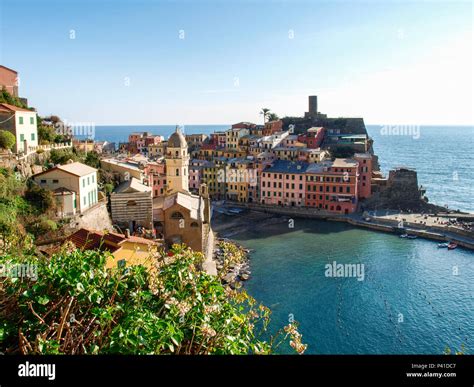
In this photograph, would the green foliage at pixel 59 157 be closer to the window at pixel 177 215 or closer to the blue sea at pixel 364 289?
the window at pixel 177 215

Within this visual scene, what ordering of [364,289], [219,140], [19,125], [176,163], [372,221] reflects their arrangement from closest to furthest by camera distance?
[19,125]
[364,289]
[176,163]
[372,221]
[219,140]

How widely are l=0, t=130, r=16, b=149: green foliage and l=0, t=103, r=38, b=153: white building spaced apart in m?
0.62

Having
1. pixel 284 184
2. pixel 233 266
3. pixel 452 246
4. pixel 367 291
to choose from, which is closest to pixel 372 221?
pixel 452 246

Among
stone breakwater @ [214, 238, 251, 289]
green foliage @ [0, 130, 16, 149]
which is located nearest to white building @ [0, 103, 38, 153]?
green foliage @ [0, 130, 16, 149]

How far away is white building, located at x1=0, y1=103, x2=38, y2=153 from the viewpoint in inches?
548

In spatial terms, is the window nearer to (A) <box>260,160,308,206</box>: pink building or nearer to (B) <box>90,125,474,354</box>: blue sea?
(B) <box>90,125,474,354</box>: blue sea

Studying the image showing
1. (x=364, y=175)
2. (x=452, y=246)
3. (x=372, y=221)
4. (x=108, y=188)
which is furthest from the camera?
(x=364, y=175)

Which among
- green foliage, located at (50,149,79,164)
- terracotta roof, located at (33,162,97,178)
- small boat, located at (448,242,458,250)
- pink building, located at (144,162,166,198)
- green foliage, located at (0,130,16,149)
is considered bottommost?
small boat, located at (448,242,458,250)

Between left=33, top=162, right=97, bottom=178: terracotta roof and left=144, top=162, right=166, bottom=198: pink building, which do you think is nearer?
left=33, top=162, right=97, bottom=178: terracotta roof

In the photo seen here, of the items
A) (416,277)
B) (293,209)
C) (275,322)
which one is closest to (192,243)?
(275,322)

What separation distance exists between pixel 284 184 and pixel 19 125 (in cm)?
1930

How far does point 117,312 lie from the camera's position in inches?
104

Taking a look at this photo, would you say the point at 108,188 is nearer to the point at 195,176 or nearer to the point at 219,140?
the point at 195,176
